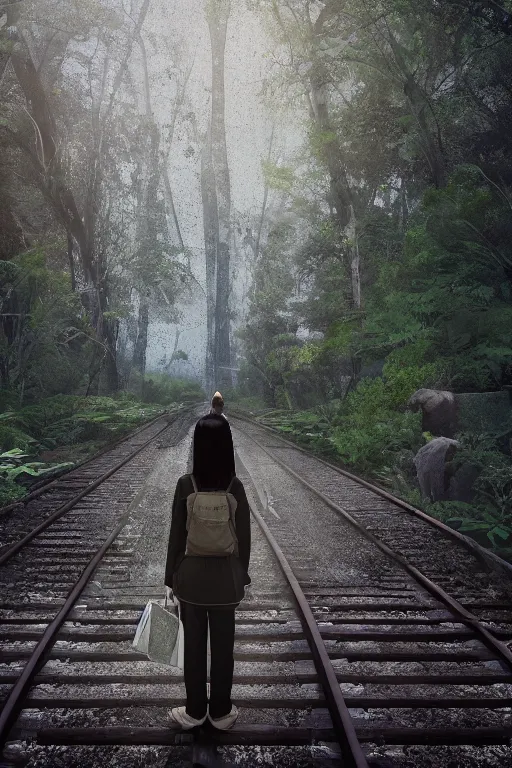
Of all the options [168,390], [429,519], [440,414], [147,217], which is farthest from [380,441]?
[168,390]

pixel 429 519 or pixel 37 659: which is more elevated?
pixel 429 519

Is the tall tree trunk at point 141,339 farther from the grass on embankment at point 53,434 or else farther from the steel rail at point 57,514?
the steel rail at point 57,514

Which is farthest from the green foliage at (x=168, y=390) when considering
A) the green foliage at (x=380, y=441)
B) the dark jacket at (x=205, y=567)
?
the dark jacket at (x=205, y=567)

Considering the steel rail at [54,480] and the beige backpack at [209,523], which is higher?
the beige backpack at [209,523]

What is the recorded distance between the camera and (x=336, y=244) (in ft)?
60.0

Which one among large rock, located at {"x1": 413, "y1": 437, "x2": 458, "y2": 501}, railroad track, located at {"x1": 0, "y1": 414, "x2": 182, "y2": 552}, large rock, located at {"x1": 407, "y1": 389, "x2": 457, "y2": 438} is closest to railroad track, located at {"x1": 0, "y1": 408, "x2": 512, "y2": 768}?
railroad track, located at {"x1": 0, "y1": 414, "x2": 182, "y2": 552}

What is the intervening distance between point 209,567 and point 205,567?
2 cm

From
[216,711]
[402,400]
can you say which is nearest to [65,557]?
[216,711]

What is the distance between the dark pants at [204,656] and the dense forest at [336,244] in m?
5.34

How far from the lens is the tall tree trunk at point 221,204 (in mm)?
33906

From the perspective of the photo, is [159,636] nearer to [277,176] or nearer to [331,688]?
[331,688]

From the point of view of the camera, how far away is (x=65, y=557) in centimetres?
600

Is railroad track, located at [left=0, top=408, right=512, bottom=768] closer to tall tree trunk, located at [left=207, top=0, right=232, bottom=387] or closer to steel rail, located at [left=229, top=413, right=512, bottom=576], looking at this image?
steel rail, located at [left=229, top=413, right=512, bottom=576]

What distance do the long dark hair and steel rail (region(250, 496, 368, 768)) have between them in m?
1.51
